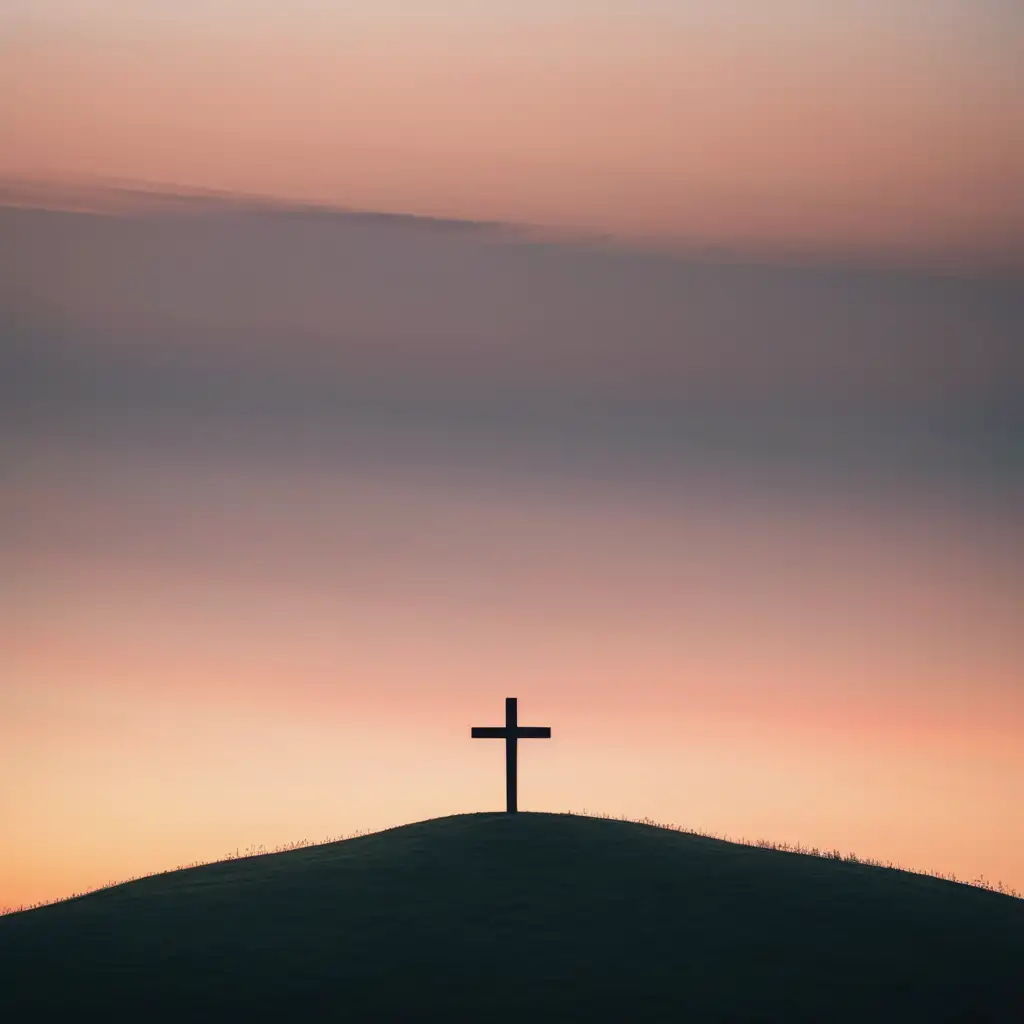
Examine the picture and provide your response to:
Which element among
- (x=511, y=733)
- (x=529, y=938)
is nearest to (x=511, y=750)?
(x=511, y=733)

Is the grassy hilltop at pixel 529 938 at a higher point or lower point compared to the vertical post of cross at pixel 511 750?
lower

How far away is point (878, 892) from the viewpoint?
3006cm

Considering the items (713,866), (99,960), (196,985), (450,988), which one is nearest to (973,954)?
(713,866)

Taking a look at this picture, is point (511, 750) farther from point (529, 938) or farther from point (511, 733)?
point (529, 938)

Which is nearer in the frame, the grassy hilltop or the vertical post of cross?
the grassy hilltop

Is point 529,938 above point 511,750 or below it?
below

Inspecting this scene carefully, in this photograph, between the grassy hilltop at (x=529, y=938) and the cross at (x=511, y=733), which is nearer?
the grassy hilltop at (x=529, y=938)

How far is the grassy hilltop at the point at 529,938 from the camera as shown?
23391 millimetres

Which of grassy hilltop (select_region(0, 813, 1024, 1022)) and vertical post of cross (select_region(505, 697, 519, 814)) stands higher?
vertical post of cross (select_region(505, 697, 519, 814))

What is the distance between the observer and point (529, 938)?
26.0 meters

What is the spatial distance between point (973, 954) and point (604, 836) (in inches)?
360

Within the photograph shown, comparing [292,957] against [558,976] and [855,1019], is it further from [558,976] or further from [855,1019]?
[855,1019]

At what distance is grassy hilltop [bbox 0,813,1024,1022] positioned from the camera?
23.4 meters

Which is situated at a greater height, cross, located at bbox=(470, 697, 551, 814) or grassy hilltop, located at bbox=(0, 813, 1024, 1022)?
cross, located at bbox=(470, 697, 551, 814)
